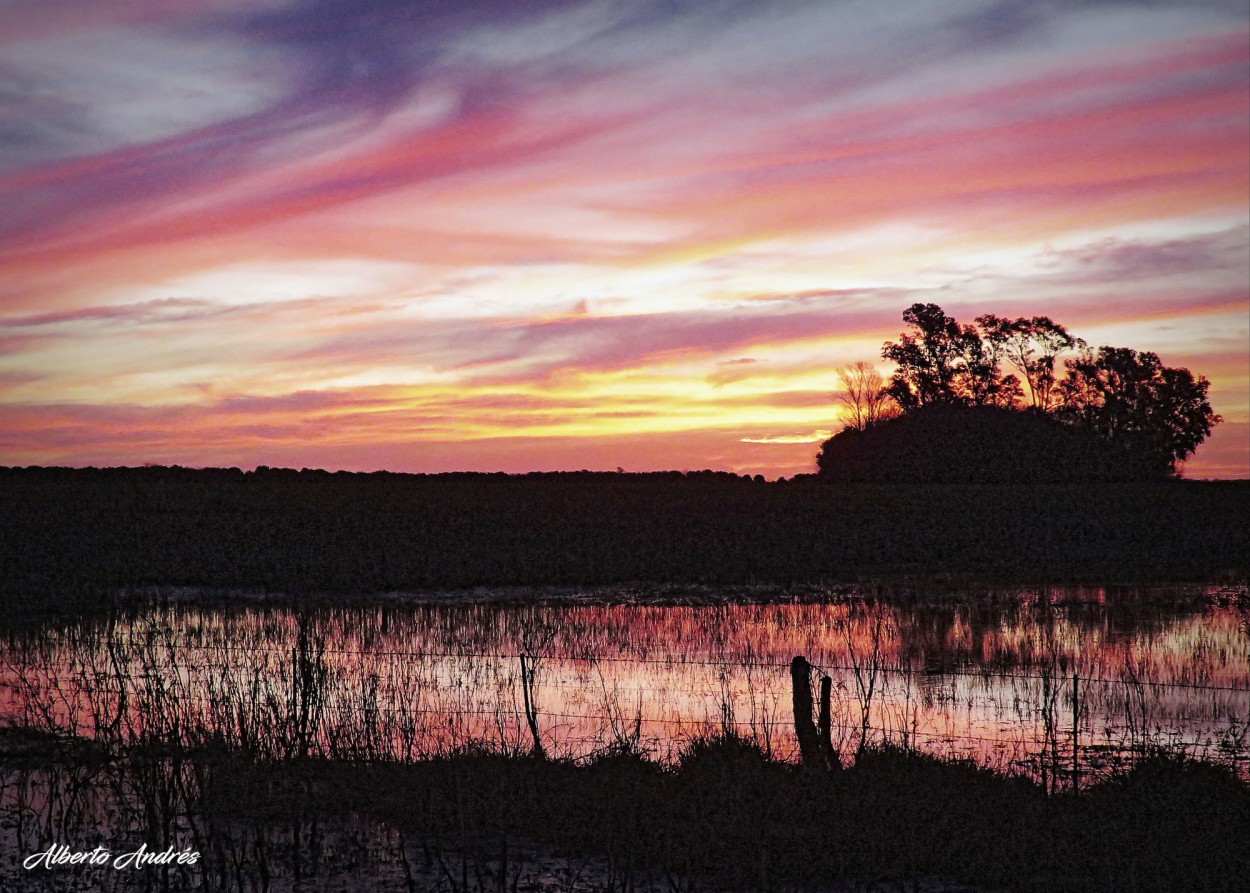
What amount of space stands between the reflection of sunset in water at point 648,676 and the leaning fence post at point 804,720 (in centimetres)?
67

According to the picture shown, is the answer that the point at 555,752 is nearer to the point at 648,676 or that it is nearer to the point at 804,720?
the point at 804,720

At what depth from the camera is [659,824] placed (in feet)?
36.1

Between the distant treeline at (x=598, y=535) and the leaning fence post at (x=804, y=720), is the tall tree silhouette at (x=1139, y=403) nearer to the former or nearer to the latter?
the distant treeline at (x=598, y=535)

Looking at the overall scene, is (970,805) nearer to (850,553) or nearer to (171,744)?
(171,744)

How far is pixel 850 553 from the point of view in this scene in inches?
1709

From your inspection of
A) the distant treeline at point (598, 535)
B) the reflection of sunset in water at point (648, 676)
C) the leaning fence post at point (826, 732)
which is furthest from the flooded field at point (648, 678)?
the distant treeline at point (598, 535)

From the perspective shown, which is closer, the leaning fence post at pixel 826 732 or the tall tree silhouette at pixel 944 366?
the leaning fence post at pixel 826 732

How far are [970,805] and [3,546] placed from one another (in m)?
37.8

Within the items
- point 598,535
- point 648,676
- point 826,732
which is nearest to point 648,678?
point 648,676

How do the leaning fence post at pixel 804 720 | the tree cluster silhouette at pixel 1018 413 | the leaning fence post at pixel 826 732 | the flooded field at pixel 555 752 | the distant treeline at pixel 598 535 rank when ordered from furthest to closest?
1. the tree cluster silhouette at pixel 1018 413
2. the distant treeline at pixel 598 535
3. the leaning fence post at pixel 804 720
4. the leaning fence post at pixel 826 732
5. the flooded field at pixel 555 752

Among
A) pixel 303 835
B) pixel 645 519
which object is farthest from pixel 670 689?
pixel 645 519

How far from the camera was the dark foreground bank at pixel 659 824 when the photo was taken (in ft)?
33.0

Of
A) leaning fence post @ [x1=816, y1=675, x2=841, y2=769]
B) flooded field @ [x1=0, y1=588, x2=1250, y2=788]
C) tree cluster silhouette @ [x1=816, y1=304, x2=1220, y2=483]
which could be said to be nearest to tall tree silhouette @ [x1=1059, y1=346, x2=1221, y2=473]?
tree cluster silhouette @ [x1=816, y1=304, x2=1220, y2=483]

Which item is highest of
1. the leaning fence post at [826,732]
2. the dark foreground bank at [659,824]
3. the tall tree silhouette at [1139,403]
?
the tall tree silhouette at [1139,403]
